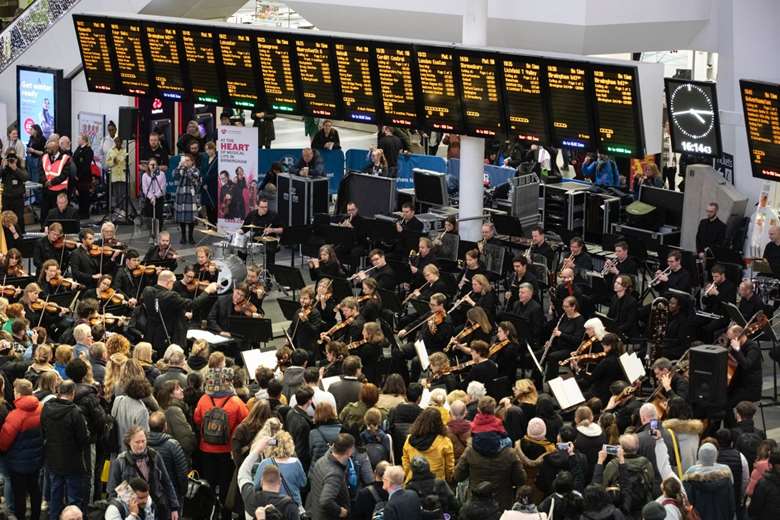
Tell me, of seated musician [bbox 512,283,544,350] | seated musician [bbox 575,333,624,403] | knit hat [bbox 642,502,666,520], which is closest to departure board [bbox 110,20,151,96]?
seated musician [bbox 512,283,544,350]

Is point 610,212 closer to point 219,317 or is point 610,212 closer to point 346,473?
point 219,317

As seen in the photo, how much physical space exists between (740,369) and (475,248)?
5209 millimetres

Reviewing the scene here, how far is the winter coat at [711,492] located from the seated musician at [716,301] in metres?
6.85

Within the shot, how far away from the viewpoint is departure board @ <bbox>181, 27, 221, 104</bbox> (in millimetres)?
24250

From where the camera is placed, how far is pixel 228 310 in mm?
18734

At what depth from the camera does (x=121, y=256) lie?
21.0 meters

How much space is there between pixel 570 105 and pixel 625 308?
348 cm

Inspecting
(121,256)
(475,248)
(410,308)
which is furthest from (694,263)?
(121,256)

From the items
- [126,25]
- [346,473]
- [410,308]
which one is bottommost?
[410,308]

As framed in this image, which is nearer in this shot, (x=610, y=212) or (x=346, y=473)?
(x=346, y=473)

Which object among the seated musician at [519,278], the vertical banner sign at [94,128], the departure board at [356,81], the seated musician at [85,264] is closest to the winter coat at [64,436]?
the seated musician at [85,264]

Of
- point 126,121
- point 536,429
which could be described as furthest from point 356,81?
point 536,429

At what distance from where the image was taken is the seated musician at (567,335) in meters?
17.8

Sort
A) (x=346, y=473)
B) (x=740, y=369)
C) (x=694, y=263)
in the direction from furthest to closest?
(x=694, y=263), (x=740, y=369), (x=346, y=473)
